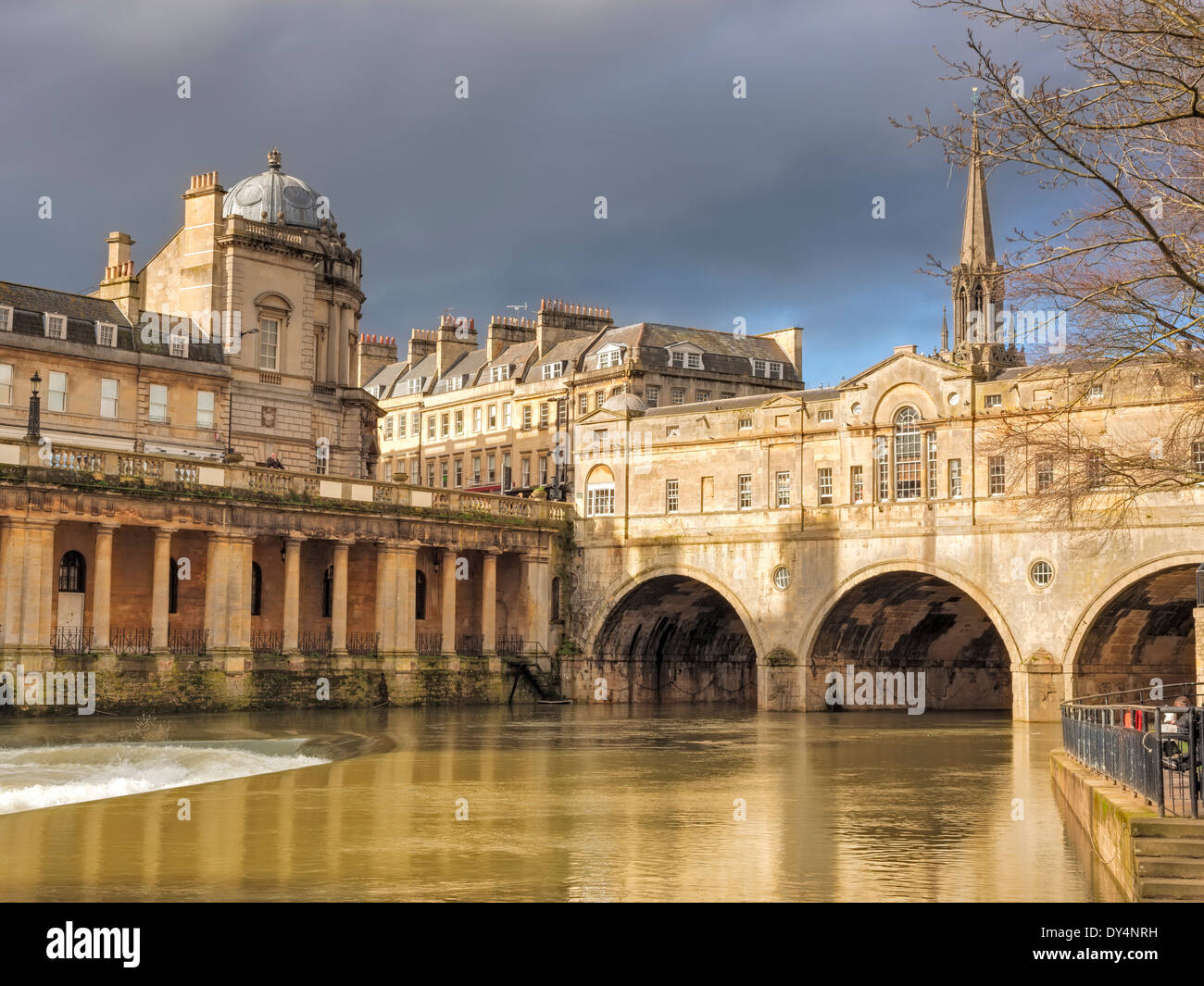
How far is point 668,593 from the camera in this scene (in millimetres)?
58562

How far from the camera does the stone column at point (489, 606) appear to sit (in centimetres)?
5484

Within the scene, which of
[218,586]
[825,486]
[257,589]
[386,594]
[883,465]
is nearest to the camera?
[218,586]

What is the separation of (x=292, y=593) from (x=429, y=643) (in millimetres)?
7821

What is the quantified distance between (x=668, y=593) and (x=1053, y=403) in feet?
56.4

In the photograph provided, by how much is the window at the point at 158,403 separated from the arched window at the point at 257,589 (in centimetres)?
686

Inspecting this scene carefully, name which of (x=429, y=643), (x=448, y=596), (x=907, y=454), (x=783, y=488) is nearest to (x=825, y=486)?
(x=783, y=488)

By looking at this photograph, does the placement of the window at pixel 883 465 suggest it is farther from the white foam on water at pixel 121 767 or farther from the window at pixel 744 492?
the white foam on water at pixel 121 767

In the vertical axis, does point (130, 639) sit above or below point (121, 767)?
above

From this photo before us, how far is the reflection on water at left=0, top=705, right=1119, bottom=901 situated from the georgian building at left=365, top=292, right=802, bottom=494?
35839 millimetres

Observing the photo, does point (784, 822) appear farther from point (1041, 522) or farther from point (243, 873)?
point (1041, 522)

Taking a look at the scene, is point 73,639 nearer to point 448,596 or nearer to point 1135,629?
point 448,596

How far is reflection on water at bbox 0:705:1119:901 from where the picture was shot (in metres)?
14.4

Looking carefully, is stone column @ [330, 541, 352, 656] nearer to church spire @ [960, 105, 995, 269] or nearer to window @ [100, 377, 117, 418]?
window @ [100, 377, 117, 418]

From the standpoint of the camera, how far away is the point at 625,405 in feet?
201
